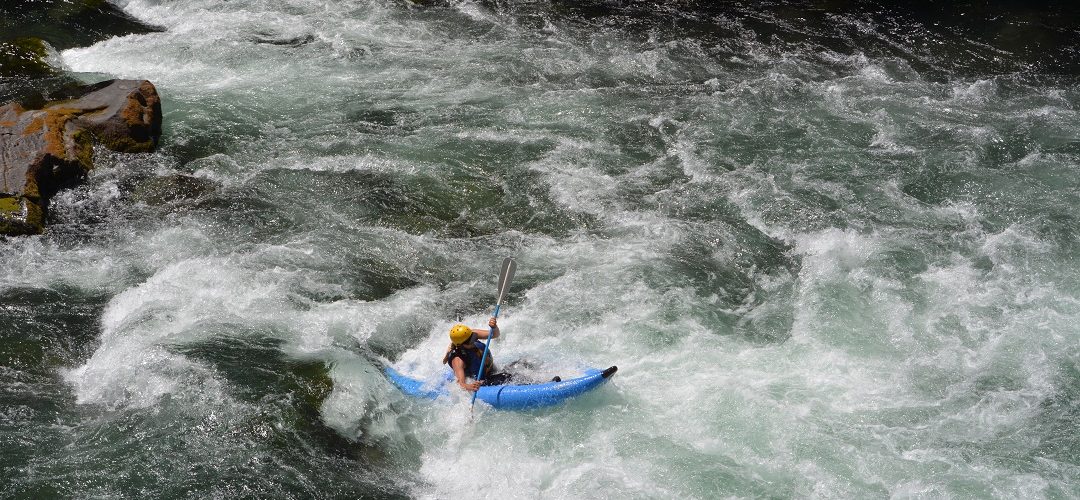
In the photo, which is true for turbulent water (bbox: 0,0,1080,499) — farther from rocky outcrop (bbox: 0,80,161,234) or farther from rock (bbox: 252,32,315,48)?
rocky outcrop (bbox: 0,80,161,234)

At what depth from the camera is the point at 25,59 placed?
40.4 feet

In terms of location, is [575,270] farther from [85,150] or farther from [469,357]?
[85,150]

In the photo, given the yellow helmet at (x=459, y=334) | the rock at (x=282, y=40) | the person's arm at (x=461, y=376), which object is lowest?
the person's arm at (x=461, y=376)

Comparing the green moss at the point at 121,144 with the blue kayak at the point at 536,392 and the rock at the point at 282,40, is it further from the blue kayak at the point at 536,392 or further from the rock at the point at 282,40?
the blue kayak at the point at 536,392

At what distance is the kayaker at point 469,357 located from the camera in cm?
704

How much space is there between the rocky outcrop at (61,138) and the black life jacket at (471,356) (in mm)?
5144

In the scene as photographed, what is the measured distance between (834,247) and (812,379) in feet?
6.86

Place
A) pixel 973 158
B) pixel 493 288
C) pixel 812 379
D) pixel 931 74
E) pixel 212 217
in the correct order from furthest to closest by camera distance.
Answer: pixel 931 74
pixel 973 158
pixel 212 217
pixel 493 288
pixel 812 379

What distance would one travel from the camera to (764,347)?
25.0ft

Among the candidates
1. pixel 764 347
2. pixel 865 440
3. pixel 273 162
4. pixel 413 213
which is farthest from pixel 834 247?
pixel 273 162

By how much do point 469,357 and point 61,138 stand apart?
6.19 m

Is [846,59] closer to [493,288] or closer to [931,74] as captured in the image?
[931,74]

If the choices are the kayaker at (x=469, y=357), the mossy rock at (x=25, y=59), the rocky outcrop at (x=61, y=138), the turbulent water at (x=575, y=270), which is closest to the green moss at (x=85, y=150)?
the rocky outcrop at (x=61, y=138)

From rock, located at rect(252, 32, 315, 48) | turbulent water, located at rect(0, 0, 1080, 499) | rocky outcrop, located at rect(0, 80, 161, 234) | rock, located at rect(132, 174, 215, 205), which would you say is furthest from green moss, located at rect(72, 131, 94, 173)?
rock, located at rect(252, 32, 315, 48)
